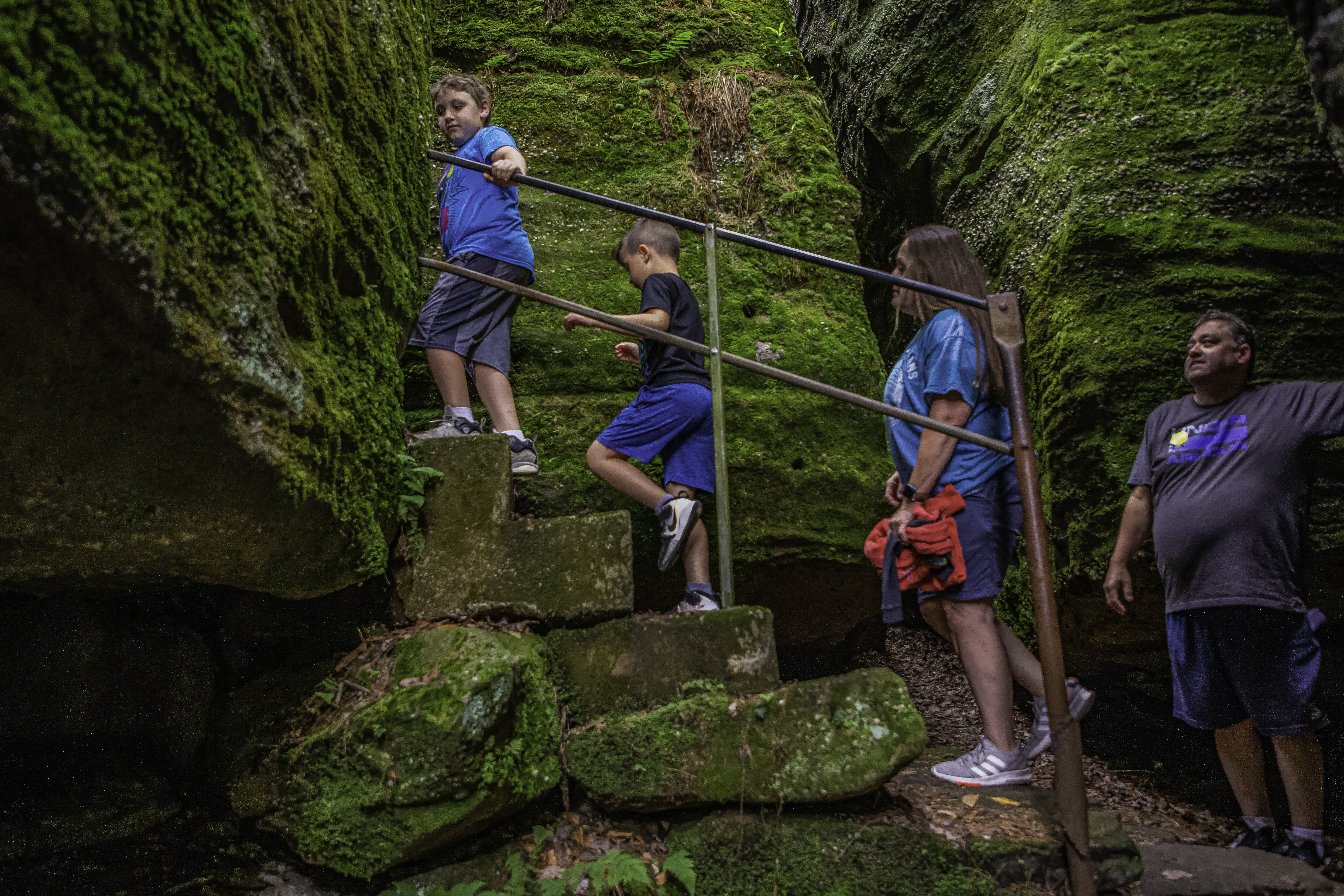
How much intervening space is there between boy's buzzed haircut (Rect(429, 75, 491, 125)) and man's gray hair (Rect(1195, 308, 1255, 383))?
11.7ft

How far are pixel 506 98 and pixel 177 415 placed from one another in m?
4.18

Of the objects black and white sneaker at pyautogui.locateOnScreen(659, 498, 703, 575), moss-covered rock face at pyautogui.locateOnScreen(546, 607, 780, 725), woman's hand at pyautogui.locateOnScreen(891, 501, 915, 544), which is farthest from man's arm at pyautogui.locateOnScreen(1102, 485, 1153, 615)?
black and white sneaker at pyautogui.locateOnScreen(659, 498, 703, 575)

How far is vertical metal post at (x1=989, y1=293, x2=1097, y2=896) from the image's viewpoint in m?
2.22

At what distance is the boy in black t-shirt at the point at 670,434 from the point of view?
2971 millimetres

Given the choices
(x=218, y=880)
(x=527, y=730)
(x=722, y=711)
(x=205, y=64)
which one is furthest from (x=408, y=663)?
(x=205, y=64)

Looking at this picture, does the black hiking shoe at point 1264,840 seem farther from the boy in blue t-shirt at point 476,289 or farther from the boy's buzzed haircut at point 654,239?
the boy's buzzed haircut at point 654,239

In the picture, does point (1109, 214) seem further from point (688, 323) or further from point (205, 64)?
point (205, 64)

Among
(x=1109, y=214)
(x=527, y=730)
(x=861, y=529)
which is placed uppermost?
(x=1109, y=214)

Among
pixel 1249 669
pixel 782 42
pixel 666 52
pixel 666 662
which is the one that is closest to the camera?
pixel 666 662

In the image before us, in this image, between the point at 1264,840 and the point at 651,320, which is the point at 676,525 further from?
the point at 1264,840

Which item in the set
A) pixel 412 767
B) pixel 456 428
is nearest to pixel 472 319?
pixel 456 428

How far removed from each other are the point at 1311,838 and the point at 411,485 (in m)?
3.57

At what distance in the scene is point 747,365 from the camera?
2816 mm

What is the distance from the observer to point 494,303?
351 cm
